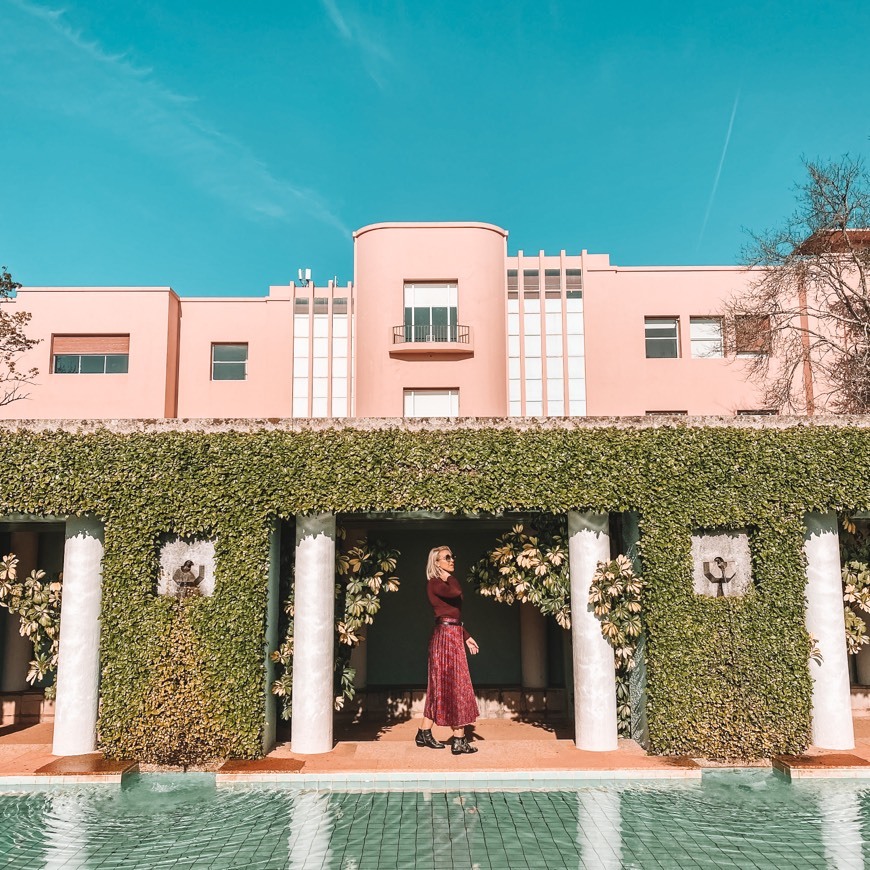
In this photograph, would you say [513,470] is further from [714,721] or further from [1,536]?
[1,536]

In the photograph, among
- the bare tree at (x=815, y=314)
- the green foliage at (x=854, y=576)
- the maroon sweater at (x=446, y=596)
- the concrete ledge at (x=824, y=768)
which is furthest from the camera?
the bare tree at (x=815, y=314)

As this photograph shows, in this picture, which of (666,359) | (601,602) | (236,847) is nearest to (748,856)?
(601,602)

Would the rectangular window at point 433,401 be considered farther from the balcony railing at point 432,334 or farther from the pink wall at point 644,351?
the pink wall at point 644,351

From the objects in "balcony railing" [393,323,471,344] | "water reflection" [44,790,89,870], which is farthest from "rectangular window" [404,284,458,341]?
"water reflection" [44,790,89,870]

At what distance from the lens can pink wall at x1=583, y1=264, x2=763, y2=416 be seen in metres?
21.8

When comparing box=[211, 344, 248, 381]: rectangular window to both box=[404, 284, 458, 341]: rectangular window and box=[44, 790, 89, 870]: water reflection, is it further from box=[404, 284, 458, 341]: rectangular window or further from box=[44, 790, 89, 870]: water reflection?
box=[44, 790, 89, 870]: water reflection

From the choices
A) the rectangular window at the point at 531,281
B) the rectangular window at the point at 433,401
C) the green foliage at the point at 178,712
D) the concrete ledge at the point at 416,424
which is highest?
the rectangular window at the point at 531,281

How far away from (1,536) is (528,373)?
1587 cm

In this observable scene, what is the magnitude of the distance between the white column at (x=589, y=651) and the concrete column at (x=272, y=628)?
3.37 meters

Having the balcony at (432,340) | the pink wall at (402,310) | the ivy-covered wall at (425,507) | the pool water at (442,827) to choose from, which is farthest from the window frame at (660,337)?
the pool water at (442,827)

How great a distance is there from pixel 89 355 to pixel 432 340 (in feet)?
34.6

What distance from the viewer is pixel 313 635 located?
8188mm

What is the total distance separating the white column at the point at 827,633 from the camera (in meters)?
8.24

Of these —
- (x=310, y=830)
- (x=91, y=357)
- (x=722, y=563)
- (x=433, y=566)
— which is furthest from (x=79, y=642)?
(x=91, y=357)
